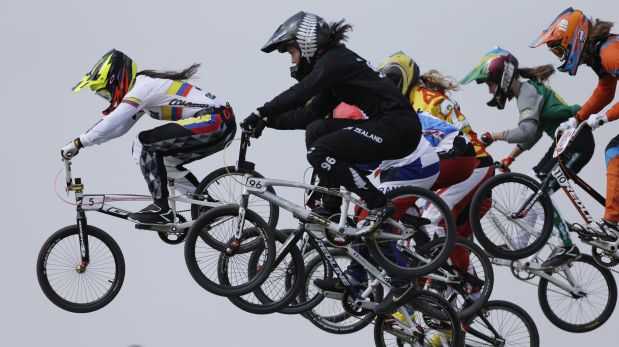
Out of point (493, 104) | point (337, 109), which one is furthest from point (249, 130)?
point (493, 104)

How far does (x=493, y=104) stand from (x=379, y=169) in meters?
2.48

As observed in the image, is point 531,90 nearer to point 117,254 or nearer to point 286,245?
point 286,245

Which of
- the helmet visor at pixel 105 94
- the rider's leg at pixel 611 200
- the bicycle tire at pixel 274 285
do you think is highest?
the rider's leg at pixel 611 200

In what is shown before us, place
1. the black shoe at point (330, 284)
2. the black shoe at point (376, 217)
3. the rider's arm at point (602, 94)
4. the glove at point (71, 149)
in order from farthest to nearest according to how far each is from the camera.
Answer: the rider's arm at point (602, 94) → the glove at point (71, 149) → the black shoe at point (330, 284) → the black shoe at point (376, 217)

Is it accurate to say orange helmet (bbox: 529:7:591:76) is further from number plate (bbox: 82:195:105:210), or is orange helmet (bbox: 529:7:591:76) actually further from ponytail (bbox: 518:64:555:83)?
number plate (bbox: 82:195:105:210)

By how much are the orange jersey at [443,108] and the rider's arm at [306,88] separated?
8.79ft

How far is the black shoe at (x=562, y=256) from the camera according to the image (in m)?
15.8

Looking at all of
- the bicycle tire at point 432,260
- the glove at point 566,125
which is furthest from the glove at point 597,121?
the bicycle tire at point 432,260

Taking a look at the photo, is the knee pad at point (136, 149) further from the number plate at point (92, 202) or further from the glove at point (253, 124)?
the glove at point (253, 124)

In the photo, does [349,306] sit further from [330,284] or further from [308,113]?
[308,113]

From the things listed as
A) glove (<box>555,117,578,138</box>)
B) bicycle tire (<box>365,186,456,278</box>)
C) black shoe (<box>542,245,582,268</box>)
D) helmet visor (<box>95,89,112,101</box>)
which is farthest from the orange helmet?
helmet visor (<box>95,89,112,101</box>)

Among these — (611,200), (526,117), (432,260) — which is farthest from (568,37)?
(432,260)

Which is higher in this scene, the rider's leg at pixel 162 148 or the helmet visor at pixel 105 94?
the helmet visor at pixel 105 94

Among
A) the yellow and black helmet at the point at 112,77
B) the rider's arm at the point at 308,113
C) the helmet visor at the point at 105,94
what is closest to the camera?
the rider's arm at the point at 308,113
